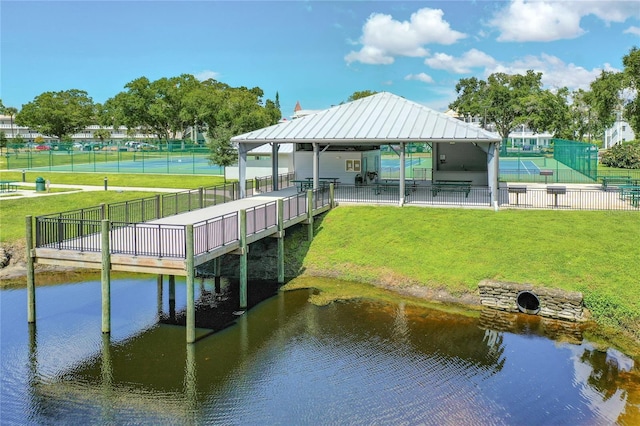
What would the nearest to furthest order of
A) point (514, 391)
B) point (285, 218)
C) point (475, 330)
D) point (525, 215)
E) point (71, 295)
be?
point (514, 391) < point (475, 330) < point (71, 295) < point (285, 218) < point (525, 215)

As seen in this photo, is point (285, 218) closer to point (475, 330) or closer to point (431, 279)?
point (431, 279)

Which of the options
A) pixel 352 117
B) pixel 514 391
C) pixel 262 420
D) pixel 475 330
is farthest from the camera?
pixel 352 117

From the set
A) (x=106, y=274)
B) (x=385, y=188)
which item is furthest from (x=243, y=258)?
(x=385, y=188)

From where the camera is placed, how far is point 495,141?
81.8ft

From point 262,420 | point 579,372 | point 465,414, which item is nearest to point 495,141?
point 579,372

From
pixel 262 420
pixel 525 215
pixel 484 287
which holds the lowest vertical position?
pixel 262 420

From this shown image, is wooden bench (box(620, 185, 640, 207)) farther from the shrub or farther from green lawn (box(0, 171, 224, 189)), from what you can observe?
the shrub

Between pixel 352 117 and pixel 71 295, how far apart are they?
16059mm

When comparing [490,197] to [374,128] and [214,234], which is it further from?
[214,234]

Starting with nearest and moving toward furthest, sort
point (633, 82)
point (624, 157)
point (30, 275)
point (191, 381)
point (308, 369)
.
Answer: point (191, 381)
point (308, 369)
point (30, 275)
point (633, 82)
point (624, 157)

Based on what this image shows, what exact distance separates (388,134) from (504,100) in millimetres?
63689

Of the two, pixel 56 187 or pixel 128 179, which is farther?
pixel 128 179

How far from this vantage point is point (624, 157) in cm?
5238

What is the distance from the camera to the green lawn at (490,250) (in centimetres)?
1753
